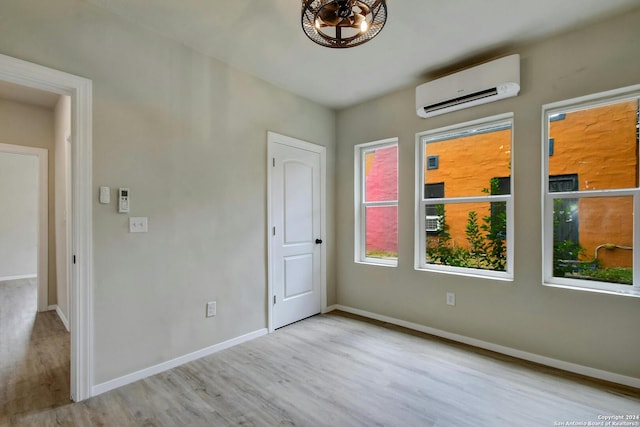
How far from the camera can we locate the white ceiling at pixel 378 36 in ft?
6.75

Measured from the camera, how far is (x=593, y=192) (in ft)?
7.71

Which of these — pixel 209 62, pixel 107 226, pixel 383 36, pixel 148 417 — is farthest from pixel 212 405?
pixel 383 36

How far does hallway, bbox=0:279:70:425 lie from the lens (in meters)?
2.01

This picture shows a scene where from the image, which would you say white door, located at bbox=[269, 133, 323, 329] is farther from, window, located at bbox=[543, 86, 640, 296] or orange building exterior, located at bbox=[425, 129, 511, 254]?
window, located at bbox=[543, 86, 640, 296]

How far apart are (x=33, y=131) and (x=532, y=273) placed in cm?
590

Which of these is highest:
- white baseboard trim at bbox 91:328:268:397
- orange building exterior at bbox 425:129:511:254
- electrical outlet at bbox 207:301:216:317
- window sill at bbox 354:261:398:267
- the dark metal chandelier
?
the dark metal chandelier

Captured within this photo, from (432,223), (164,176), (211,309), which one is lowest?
(211,309)

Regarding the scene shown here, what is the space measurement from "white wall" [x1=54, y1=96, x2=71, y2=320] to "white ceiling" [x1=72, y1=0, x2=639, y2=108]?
2.01 m

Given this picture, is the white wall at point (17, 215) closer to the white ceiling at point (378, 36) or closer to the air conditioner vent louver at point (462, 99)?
the white ceiling at point (378, 36)

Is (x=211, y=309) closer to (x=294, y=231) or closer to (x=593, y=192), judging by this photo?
(x=294, y=231)

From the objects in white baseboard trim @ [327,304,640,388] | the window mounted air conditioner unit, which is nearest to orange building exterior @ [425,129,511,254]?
the window mounted air conditioner unit

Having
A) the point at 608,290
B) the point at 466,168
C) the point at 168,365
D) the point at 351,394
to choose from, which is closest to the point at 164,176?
the point at 168,365

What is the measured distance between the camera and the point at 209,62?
272 cm

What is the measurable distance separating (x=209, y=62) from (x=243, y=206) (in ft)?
4.43
